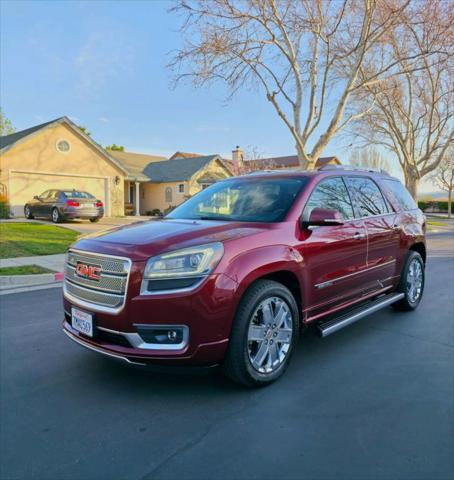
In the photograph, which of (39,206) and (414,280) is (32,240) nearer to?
(39,206)

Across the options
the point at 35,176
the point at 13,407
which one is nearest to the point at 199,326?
the point at 13,407

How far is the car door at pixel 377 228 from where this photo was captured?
459 cm

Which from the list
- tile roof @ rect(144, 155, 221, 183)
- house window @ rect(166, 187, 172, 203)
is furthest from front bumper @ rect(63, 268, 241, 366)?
house window @ rect(166, 187, 172, 203)

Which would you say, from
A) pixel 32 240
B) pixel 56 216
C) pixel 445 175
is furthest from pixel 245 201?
pixel 445 175

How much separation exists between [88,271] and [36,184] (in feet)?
68.0

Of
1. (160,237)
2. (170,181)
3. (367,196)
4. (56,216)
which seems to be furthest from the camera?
(170,181)

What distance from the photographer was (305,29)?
15.5 m

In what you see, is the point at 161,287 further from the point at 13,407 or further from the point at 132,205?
the point at 132,205

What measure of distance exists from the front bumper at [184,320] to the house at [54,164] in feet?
66.8

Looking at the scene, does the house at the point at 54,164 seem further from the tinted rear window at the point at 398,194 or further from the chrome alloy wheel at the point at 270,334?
the chrome alloy wheel at the point at 270,334

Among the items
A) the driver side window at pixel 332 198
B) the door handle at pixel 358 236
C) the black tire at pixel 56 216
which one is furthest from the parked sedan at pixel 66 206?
the door handle at pixel 358 236

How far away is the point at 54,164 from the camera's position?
72.2ft

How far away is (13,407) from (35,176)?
68.6ft

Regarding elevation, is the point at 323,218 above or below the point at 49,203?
below
